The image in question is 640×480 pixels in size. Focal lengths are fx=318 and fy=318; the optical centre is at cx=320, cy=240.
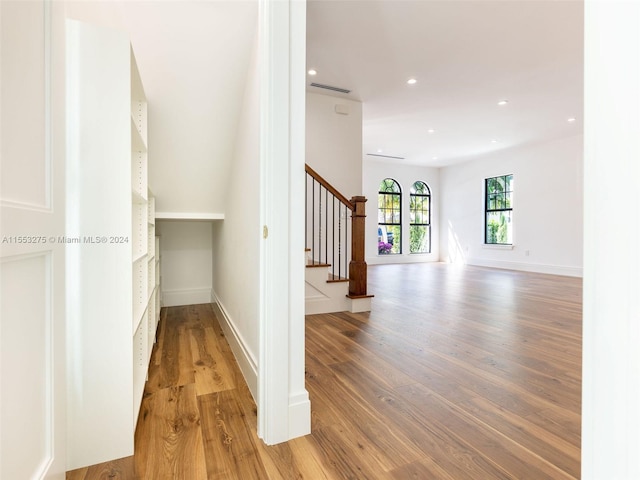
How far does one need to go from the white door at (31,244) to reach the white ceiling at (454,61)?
8.58 feet

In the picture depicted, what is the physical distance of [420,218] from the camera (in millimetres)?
9938

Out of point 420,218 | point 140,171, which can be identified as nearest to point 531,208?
point 420,218

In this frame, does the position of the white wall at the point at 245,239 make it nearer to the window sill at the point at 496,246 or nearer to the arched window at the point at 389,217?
the arched window at the point at 389,217

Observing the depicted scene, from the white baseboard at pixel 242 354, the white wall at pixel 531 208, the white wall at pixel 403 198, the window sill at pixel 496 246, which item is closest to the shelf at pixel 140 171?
the white baseboard at pixel 242 354

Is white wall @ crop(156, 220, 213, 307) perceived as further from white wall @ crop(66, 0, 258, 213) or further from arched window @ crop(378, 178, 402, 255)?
arched window @ crop(378, 178, 402, 255)

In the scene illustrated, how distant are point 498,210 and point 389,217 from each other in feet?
9.32

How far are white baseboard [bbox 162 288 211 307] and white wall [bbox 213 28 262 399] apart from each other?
1.29 meters

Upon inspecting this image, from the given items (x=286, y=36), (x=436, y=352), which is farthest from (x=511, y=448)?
(x=286, y=36)

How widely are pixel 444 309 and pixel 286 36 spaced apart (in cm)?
322

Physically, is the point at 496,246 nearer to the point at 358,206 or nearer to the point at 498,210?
the point at 498,210

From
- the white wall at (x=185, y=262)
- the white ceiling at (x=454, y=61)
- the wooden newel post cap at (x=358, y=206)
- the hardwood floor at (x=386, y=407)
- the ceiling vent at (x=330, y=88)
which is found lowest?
the hardwood floor at (x=386, y=407)

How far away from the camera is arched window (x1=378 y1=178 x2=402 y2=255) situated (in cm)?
929

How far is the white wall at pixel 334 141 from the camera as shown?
4887 millimetres
